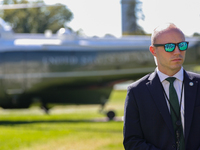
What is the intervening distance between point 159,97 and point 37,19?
22.3 meters

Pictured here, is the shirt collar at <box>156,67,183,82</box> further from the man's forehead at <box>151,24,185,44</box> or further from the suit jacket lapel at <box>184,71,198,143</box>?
the man's forehead at <box>151,24,185,44</box>

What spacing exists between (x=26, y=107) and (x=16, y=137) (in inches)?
161

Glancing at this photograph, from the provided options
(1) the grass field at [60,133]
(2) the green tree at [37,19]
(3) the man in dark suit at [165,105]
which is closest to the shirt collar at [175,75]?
(3) the man in dark suit at [165,105]

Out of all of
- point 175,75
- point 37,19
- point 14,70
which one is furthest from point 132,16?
point 37,19

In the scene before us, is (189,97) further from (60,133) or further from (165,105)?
(60,133)

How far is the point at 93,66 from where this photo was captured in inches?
424

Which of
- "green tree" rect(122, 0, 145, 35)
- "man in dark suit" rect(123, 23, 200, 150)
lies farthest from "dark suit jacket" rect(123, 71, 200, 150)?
"green tree" rect(122, 0, 145, 35)

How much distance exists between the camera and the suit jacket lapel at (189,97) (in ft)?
5.92

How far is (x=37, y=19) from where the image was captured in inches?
916

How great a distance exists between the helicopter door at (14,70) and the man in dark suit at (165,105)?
9.05m

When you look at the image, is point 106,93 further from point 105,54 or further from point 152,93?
point 152,93

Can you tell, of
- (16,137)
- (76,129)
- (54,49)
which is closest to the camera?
(16,137)

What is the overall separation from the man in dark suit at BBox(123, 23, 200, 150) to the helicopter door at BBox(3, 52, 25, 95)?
29.7 feet

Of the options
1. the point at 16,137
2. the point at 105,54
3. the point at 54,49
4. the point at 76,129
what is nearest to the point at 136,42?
the point at 105,54
